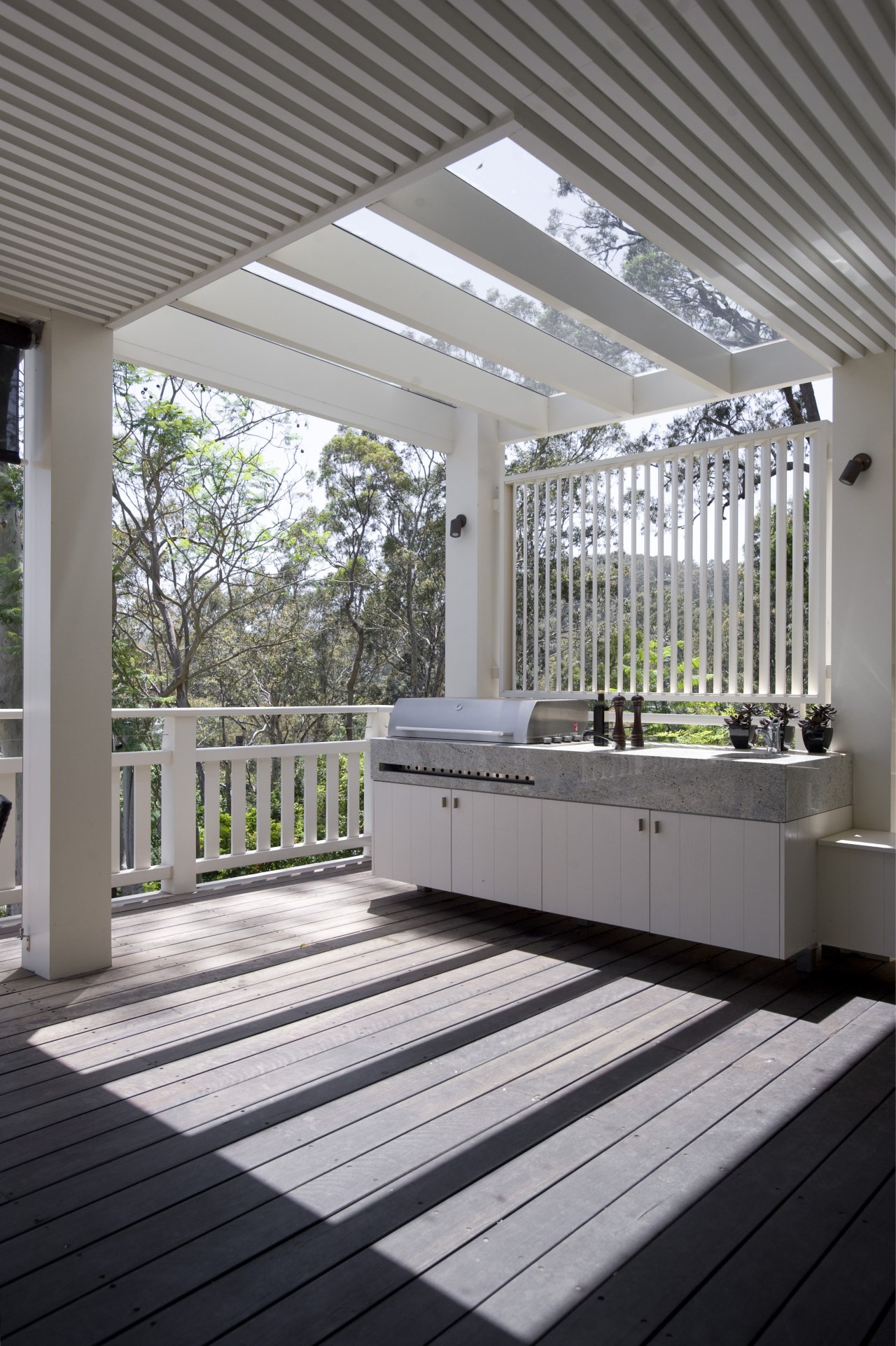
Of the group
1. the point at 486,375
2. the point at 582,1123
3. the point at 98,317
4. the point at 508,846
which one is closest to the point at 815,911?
the point at 508,846

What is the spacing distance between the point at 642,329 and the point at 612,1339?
3797 mm

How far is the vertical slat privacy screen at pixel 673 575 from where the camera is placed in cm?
443

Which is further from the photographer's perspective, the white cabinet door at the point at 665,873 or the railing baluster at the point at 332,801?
the railing baluster at the point at 332,801

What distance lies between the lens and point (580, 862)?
4215 millimetres

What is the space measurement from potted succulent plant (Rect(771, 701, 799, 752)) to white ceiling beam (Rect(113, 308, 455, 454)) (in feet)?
8.68

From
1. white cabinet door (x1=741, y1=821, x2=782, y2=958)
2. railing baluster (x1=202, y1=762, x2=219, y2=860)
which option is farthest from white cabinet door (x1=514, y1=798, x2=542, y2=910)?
railing baluster (x1=202, y1=762, x2=219, y2=860)

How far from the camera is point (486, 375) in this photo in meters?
5.33

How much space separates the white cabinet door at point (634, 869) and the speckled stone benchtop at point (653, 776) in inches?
2.5

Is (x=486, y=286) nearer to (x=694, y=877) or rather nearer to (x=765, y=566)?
(x=765, y=566)

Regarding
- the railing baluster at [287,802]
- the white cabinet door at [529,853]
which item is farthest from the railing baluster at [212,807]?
the white cabinet door at [529,853]

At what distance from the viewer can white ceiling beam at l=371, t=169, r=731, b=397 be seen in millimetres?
3297

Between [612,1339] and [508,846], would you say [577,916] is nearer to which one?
[508,846]

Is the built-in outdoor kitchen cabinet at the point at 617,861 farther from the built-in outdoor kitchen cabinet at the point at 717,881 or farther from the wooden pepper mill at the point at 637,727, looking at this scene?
the wooden pepper mill at the point at 637,727

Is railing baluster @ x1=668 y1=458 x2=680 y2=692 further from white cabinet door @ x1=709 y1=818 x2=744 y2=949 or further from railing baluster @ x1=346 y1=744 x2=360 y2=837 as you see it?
railing baluster @ x1=346 y1=744 x2=360 y2=837
